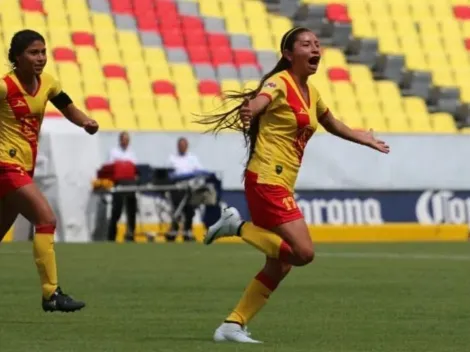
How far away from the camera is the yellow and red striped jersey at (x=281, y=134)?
10.2m

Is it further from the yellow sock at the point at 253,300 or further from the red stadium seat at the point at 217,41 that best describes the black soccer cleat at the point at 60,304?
the red stadium seat at the point at 217,41

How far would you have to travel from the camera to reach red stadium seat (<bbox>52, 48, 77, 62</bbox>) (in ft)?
97.9

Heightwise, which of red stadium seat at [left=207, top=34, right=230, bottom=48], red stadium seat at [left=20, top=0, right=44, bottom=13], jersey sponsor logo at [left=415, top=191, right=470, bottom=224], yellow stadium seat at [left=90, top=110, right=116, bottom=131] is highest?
red stadium seat at [left=20, top=0, right=44, bottom=13]

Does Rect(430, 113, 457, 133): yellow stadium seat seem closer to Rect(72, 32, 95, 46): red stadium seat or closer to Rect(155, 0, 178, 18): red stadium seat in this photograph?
Rect(155, 0, 178, 18): red stadium seat

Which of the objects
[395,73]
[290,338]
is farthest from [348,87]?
[290,338]

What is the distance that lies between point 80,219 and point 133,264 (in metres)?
7.95

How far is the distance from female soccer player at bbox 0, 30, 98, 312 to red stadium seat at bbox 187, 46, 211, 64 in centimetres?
1961

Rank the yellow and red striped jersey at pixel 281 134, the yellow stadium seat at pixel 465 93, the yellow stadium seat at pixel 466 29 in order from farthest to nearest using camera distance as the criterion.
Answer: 1. the yellow stadium seat at pixel 466 29
2. the yellow stadium seat at pixel 465 93
3. the yellow and red striped jersey at pixel 281 134

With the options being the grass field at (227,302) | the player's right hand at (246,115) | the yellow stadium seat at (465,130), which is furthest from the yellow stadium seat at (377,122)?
the player's right hand at (246,115)

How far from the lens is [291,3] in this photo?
1330 inches

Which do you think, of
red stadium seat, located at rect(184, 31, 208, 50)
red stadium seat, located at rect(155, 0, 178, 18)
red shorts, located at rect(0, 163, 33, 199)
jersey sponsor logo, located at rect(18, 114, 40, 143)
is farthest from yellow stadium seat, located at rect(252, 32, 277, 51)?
red shorts, located at rect(0, 163, 33, 199)

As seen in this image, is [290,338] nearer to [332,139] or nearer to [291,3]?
[332,139]

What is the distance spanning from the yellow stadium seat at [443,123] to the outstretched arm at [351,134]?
21824mm

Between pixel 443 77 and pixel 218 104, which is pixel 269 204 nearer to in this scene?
pixel 218 104
